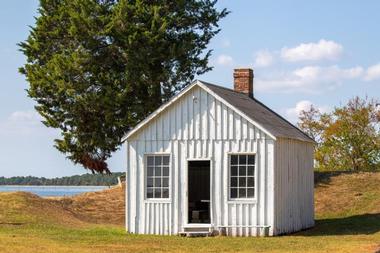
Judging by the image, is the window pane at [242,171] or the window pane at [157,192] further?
the window pane at [157,192]

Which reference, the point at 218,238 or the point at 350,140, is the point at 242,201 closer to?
A: the point at 218,238

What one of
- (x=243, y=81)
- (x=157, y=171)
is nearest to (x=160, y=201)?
(x=157, y=171)

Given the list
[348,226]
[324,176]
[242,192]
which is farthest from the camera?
[324,176]

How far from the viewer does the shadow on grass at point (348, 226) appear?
29.7 m

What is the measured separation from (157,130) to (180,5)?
12539 millimetres

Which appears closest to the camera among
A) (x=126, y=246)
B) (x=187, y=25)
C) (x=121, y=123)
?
(x=126, y=246)

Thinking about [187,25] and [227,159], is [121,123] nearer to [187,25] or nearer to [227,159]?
[187,25]

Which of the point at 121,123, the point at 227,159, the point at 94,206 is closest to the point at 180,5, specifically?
the point at 121,123

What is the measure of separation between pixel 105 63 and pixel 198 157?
1257cm

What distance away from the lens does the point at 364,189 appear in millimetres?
40469

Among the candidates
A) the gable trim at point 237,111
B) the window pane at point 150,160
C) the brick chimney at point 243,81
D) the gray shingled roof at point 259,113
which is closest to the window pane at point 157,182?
the window pane at point 150,160

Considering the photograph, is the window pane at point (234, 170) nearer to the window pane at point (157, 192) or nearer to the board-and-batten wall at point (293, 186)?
the board-and-batten wall at point (293, 186)

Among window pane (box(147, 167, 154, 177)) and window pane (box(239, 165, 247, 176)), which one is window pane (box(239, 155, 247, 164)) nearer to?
window pane (box(239, 165, 247, 176))

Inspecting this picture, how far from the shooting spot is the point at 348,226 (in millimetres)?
32125
